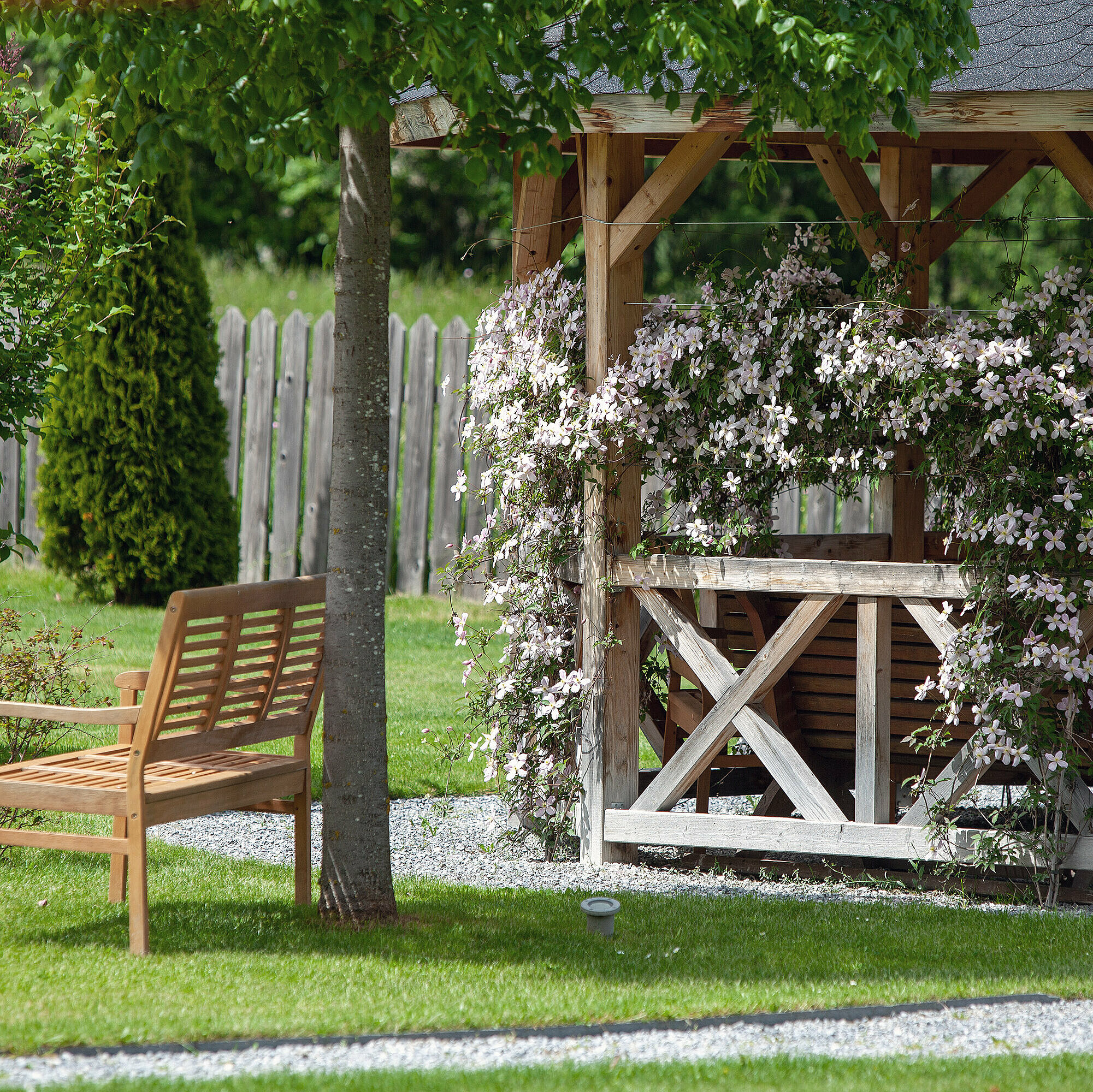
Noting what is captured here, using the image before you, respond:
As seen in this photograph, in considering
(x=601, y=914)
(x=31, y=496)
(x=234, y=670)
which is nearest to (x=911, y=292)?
(x=601, y=914)

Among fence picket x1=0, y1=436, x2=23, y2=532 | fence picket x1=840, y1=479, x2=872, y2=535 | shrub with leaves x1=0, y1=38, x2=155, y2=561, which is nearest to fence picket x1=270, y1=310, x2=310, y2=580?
Result: fence picket x1=0, y1=436, x2=23, y2=532

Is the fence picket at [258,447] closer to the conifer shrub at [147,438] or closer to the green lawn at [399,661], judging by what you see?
the conifer shrub at [147,438]

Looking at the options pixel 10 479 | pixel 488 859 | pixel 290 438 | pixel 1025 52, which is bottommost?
pixel 488 859

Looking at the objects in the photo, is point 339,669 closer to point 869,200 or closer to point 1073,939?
point 1073,939

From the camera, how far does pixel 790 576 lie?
16.3ft

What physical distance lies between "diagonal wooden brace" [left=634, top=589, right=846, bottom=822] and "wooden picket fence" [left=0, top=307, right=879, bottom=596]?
575 cm

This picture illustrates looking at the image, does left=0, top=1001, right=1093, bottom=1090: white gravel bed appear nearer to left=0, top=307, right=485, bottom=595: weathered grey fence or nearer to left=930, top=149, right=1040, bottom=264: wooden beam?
left=930, top=149, right=1040, bottom=264: wooden beam

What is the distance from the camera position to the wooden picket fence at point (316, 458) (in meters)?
10.9

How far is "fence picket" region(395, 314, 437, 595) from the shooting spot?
10.9 metres

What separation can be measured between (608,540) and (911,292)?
191 cm

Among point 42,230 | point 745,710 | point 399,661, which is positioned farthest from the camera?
point 399,661

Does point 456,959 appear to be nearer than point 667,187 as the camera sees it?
Yes

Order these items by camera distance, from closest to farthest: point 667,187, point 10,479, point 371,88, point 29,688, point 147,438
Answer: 1. point 371,88
2. point 667,187
3. point 29,688
4. point 147,438
5. point 10,479

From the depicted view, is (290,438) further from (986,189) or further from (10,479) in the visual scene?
(986,189)
